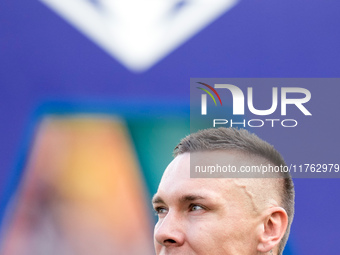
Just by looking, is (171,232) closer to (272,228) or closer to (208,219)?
(208,219)

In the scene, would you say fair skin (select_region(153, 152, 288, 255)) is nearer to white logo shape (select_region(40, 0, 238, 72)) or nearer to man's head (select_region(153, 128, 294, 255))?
man's head (select_region(153, 128, 294, 255))

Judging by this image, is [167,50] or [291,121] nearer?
[291,121]

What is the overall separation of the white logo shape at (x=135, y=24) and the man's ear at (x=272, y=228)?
157 cm

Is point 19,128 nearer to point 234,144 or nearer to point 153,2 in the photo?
point 153,2

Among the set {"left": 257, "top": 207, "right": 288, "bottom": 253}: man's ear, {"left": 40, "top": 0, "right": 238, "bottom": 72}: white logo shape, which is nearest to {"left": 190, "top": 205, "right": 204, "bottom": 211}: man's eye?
{"left": 257, "top": 207, "right": 288, "bottom": 253}: man's ear

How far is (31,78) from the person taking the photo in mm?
2992

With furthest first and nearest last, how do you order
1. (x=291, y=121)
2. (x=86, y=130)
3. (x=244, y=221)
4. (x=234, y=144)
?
(x=86, y=130) → (x=291, y=121) → (x=234, y=144) → (x=244, y=221)

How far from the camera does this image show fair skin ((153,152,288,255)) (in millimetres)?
1631

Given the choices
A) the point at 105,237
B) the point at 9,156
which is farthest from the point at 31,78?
the point at 105,237

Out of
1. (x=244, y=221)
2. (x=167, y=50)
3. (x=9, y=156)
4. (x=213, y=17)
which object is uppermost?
(x=213, y=17)

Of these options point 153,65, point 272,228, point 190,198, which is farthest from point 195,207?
point 153,65

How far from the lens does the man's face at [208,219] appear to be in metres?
1.63

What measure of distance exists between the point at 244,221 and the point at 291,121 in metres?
1.23

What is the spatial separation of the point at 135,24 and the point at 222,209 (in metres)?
1.77
